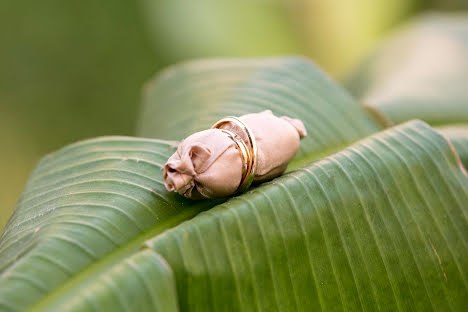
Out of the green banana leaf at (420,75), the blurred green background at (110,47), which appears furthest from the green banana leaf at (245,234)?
the blurred green background at (110,47)

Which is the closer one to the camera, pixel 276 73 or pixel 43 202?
pixel 43 202

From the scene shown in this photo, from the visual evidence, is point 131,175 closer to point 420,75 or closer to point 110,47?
point 420,75

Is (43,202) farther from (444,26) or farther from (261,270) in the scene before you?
(444,26)

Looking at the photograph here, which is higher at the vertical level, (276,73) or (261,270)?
(276,73)

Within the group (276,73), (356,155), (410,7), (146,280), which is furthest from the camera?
(410,7)

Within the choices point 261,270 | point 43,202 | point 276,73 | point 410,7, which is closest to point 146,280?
point 261,270

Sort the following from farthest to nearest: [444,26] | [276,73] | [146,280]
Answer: [444,26], [276,73], [146,280]

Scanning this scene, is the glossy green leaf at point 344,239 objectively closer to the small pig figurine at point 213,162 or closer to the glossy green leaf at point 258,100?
the small pig figurine at point 213,162
